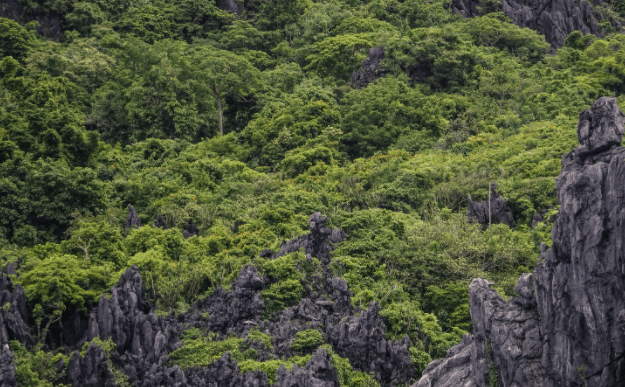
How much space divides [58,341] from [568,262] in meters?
15.3

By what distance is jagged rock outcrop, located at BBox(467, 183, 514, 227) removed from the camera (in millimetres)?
26656

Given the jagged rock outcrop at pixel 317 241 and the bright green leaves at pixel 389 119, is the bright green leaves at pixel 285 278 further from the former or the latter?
the bright green leaves at pixel 389 119

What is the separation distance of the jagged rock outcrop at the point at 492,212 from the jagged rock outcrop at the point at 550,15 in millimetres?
30665

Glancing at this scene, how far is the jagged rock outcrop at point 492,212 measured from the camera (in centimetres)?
2666

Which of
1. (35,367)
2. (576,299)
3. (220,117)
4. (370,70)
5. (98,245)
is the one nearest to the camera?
(576,299)

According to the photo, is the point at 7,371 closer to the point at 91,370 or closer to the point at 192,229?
the point at 91,370

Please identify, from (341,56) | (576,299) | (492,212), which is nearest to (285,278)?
(492,212)

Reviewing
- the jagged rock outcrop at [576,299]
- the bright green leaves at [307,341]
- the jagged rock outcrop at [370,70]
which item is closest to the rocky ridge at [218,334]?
the bright green leaves at [307,341]

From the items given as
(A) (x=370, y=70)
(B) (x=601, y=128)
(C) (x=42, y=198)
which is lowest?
(C) (x=42, y=198)

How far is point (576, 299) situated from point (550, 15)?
46.3 m

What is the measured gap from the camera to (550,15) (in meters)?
53.7

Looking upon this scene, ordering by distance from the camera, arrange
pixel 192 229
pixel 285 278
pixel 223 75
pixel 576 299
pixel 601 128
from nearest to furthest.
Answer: pixel 576 299
pixel 601 128
pixel 285 278
pixel 192 229
pixel 223 75

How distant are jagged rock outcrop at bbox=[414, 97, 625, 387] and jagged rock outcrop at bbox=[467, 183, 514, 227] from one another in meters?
12.8

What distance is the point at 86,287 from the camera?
70.8ft
